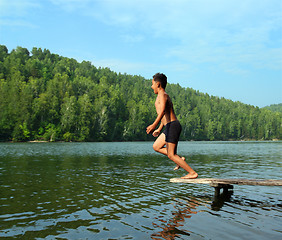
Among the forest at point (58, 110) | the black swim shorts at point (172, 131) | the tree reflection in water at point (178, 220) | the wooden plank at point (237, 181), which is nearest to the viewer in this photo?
the tree reflection in water at point (178, 220)

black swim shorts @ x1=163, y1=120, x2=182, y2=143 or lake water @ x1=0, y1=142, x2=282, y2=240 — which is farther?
black swim shorts @ x1=163, y1=120, x2=182, y2=143

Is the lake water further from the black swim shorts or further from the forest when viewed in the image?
the forest

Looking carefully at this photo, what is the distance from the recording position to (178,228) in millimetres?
6715

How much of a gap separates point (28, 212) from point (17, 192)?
11.1ft

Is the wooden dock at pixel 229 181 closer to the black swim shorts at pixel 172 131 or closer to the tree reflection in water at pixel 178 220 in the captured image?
the tree reflection in water at pixel 178 220

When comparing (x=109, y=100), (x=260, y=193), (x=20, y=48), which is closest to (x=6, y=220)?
(x=260, y=193)

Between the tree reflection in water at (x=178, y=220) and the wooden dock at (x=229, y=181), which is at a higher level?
the wooden dock at (x=229, y=181)

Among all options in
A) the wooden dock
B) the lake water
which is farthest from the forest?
the wooden dock

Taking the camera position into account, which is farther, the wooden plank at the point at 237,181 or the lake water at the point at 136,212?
the wooden plank at the point at 237,181

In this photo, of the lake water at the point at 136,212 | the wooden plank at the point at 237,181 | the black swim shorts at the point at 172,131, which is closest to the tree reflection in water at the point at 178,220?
the lake water at the point at 136,212

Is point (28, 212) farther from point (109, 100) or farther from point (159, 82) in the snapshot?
point (109, 100)

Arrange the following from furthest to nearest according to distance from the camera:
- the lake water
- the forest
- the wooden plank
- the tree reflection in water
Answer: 1. the forest
2. the wooden plank
3. the lake water
4. the tree reflection in water

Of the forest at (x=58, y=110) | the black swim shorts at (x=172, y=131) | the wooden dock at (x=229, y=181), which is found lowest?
the wooden dock at (x=229, y=181)

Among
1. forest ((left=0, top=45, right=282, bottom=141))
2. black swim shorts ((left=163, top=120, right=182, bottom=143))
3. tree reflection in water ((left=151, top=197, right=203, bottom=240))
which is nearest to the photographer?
tree reflection in water ((left=151, top=197, right=203, bottom=240))
